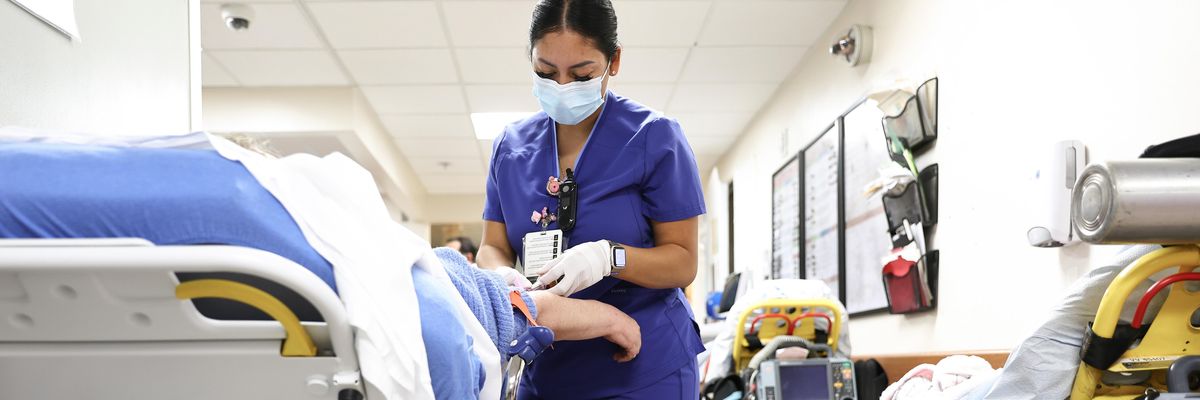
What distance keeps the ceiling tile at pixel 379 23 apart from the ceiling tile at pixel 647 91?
1257 mm

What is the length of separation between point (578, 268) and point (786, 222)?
4.08m

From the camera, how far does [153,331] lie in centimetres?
79

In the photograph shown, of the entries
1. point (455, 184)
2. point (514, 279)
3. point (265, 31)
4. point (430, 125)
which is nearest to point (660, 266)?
point (514, 279)

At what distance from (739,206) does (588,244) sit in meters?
5.69

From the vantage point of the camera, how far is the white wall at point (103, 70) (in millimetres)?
1424

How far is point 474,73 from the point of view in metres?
5.29

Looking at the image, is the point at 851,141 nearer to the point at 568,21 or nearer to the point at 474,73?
the point at 474,73

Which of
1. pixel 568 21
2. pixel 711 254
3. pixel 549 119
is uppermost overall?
pixel 568 21

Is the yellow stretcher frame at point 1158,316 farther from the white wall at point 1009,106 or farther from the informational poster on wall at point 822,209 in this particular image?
the informational poster on wall at point 822,209

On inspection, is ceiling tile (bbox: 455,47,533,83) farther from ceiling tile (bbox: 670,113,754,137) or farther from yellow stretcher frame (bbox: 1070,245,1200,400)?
yellow stretcher frame (bbox: 1070,245,1200,400)

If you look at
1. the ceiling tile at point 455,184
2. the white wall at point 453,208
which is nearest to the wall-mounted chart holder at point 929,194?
the ceiling tile at point 455,184

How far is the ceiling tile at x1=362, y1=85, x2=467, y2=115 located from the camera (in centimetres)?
564

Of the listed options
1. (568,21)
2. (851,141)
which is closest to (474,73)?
(851,141)

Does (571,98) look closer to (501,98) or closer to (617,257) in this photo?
(617,257)
